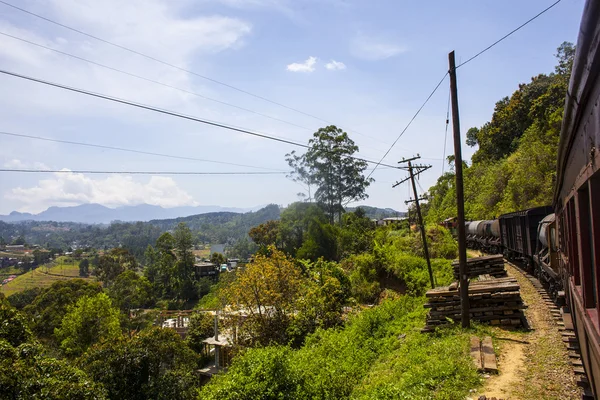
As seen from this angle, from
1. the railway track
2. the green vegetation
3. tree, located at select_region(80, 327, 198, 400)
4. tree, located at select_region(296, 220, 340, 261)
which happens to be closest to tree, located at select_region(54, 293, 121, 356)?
tree, located at select_region(80, 327, 198, 400)

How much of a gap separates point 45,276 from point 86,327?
296ft

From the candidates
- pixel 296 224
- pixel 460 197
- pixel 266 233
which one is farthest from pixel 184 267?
pixel 460 197

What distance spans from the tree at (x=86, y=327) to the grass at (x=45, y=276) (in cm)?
6853

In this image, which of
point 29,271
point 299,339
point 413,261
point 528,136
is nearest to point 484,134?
point 528,136

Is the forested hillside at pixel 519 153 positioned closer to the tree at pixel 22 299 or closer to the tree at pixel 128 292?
the tree at pixel 128 292

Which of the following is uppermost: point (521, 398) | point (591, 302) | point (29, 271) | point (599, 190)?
point (599, 190)

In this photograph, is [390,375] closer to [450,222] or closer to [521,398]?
[521,398]

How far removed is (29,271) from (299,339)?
123 meters

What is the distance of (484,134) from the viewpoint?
5081 cm

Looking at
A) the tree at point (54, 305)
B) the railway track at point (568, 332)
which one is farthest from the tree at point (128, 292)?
the railway track at point (568, 332)

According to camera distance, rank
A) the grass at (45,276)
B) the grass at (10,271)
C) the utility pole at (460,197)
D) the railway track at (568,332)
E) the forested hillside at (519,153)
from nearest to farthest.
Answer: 1. the railway track at (568,332)
2. the utility pole at (460,197)
3. the forested hillside at (519,153)
4. the grass at (45,276)
5. the grass at (10,271)

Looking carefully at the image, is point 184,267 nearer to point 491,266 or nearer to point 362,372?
point 491,266

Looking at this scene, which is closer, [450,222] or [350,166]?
[450,222]

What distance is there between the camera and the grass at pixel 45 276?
85.7m
